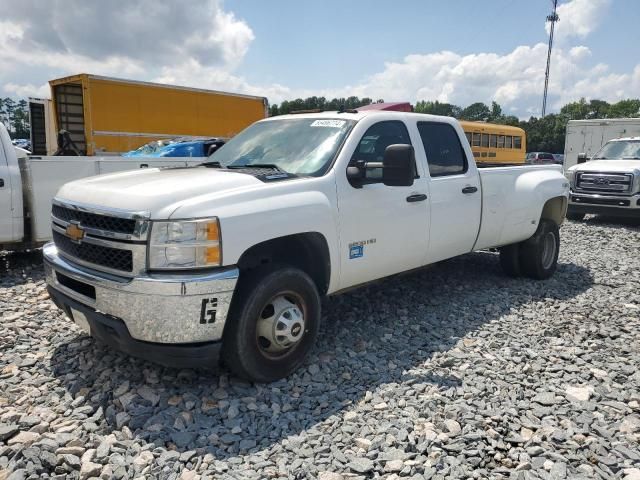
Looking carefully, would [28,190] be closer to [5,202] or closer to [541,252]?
[5,202]

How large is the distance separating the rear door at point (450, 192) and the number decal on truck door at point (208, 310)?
7.74 ft

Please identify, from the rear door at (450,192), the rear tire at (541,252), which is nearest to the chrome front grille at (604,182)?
the rear tire at (541,252)

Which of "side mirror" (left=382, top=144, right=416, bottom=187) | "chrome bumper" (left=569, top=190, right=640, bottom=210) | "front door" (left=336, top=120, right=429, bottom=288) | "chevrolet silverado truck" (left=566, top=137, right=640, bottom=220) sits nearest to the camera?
"side mirror" (left=382, top=144, right=416, bottom=187)

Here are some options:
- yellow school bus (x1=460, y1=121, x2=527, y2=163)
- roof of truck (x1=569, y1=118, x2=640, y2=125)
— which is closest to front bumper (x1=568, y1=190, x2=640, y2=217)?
roof of truck (x1=569, y1=118, x2=640, y2=125)

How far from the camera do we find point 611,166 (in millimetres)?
12273

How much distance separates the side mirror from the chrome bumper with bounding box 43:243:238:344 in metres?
1.42

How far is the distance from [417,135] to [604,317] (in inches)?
106

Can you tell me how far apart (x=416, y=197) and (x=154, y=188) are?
2.26 m

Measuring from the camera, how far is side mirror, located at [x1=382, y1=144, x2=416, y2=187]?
3842 millimetres

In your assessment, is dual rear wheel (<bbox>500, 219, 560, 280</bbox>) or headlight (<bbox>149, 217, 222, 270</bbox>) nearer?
headlight (<bbox>149, 217, 222, 270</bbox>)

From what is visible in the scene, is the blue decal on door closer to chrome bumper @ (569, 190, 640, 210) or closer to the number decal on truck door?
the number decal on truck door

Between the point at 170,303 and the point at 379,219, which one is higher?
the point at 379,219

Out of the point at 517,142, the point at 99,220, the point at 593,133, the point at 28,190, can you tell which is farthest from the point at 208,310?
the point at 517,142

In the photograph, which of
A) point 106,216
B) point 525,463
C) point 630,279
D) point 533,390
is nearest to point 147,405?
point 106,216
